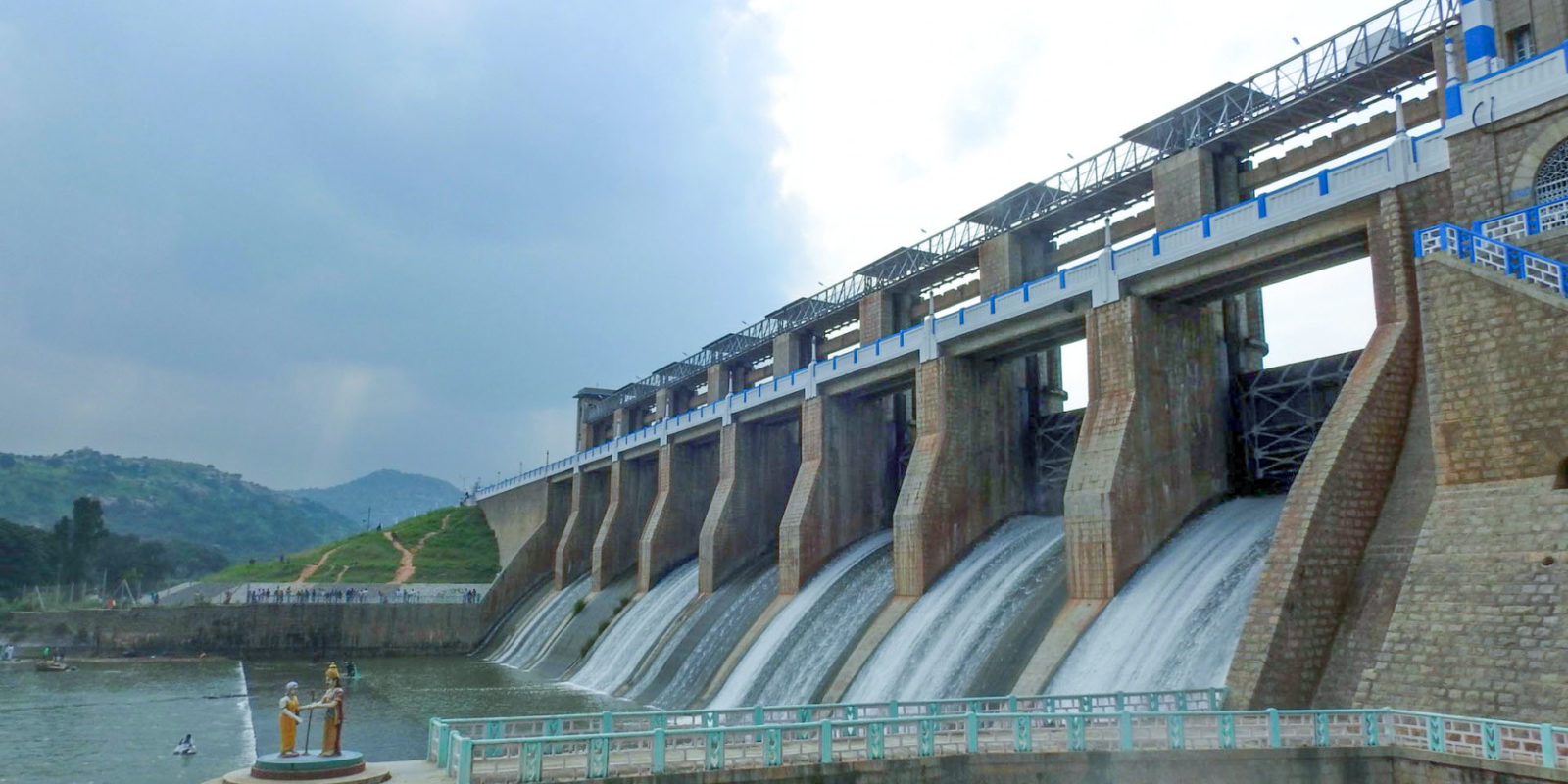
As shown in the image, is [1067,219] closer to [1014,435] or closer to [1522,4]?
[1014,435]

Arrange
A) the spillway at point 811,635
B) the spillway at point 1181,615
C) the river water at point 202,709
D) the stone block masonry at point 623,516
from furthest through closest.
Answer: the stone block masonry at point 623,516
the spillway at point 811,635
the river water at point 202,709
the spillway at point 1181,615

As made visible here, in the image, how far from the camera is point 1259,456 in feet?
88.0

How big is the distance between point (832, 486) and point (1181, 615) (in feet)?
66.9

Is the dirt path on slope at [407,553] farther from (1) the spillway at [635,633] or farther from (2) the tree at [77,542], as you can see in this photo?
(2) the tree at [77,542]

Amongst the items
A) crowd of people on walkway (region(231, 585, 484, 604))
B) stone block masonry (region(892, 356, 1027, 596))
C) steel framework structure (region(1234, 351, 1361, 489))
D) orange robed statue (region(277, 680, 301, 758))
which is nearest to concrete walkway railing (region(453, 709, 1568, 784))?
orange robed statue (region(277, 680, 301, 758))

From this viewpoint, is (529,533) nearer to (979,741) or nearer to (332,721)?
(332,721)

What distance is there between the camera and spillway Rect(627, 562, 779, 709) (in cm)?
3409

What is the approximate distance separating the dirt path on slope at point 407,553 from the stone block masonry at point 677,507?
81.7ft

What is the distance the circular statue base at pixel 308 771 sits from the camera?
11977 mm

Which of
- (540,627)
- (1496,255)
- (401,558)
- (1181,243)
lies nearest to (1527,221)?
(1496,255)

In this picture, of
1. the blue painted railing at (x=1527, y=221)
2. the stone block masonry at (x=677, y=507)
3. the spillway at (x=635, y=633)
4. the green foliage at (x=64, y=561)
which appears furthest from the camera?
the green foliage at (x=64, y=561)

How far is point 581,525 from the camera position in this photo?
2532 inches

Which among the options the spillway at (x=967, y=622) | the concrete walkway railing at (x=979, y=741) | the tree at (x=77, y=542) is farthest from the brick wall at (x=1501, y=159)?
the tree at (x=77, y=542)

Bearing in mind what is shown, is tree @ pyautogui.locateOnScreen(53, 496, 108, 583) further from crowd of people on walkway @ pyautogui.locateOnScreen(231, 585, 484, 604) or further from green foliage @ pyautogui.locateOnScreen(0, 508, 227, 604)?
crowd of people on walkway @ pyautogui.locateOnScreen(231, 585, 484, 604)
